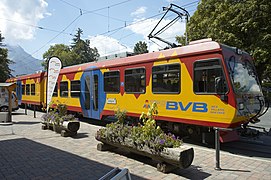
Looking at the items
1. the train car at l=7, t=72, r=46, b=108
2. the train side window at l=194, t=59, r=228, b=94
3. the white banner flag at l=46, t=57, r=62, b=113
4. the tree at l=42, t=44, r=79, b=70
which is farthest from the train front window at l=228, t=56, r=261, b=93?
the tree at l=42, t=44, r=79, b=70

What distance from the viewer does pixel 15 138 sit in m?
8.38

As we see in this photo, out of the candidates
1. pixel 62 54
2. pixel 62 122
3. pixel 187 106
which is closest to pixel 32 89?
pixel 62 122

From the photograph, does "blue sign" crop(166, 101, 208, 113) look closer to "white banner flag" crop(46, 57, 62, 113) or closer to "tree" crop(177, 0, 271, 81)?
"white banner flag" crop(46, 57, 62, 113)

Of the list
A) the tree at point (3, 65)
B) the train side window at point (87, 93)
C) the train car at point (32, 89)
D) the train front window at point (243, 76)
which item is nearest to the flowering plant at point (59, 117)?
the train side window at point (87, 93)

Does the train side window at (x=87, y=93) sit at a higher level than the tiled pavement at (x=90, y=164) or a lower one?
higher

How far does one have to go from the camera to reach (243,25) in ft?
57.4

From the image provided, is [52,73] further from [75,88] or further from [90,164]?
[90,164]

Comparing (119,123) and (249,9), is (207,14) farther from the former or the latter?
(119,123)

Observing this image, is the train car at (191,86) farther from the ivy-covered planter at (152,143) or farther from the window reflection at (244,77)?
the ivy-covered planter at (152,143)

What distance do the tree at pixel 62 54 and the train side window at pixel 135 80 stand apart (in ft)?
162

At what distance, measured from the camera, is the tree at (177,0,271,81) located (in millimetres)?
16656

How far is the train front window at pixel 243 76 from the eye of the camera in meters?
6.39

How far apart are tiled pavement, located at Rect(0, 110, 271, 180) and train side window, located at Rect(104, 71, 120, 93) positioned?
3.05 meters

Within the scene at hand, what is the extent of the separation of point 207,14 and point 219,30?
3.07 meters
